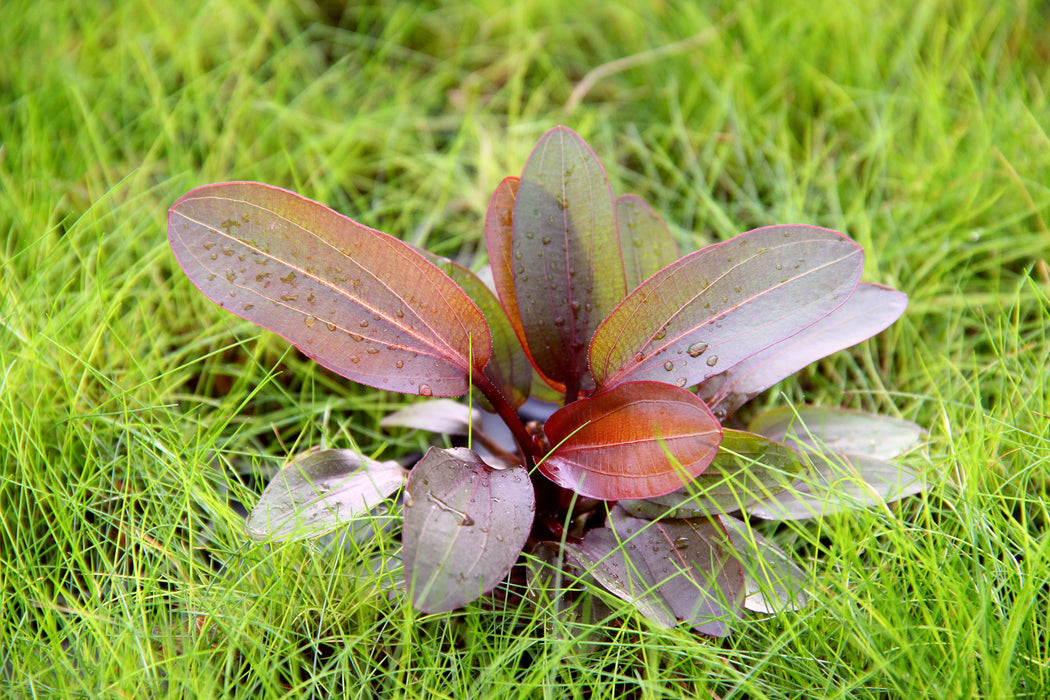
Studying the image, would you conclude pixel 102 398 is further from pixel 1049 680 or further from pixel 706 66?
pixel 706 66

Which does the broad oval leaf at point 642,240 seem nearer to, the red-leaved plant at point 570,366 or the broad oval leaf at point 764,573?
the red-leaved plant at point 570,366

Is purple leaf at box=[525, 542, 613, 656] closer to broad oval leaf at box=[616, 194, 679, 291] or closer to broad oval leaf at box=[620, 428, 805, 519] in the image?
broad oval leaf at box=[620, 428, 805, 519]

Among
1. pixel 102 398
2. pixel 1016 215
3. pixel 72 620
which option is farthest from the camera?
pixel 1016 215

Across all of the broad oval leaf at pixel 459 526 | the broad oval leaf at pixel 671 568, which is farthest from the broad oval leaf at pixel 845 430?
the broad oval leaf at pixel 459 526

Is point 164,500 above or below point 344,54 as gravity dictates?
below

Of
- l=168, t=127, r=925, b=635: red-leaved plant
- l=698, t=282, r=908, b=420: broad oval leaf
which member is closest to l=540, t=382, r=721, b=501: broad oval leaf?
l=168, t=127, r=925, b=635: red-leaved plant

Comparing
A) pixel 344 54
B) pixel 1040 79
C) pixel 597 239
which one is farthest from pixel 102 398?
pixel 1040 79

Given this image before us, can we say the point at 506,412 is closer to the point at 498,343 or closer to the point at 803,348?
the point at 498,343
